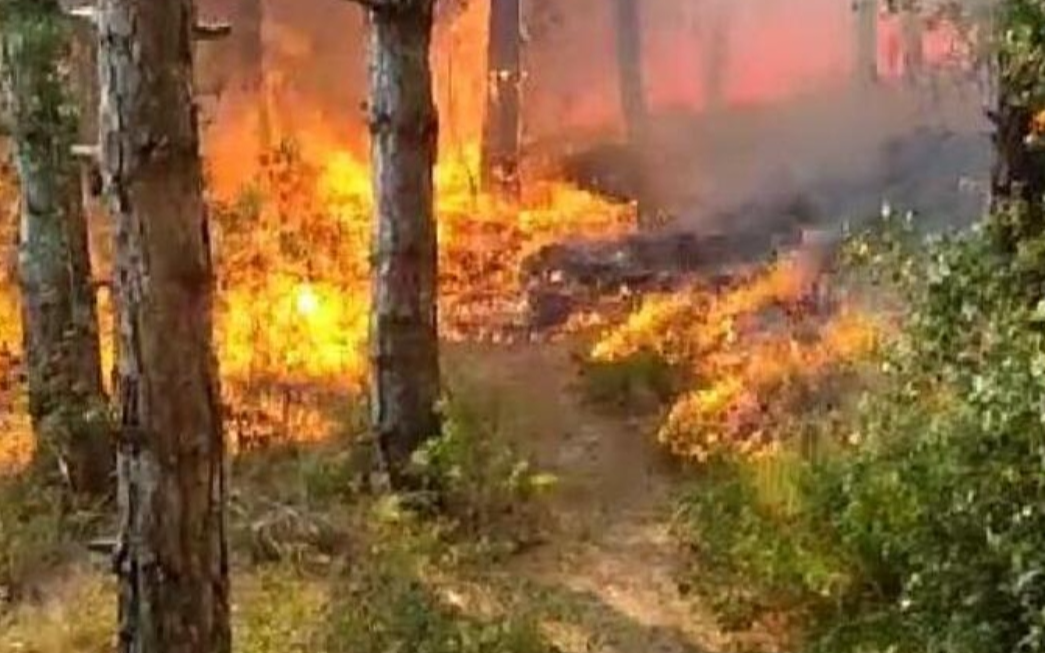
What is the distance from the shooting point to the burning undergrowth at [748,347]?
39.9 ft

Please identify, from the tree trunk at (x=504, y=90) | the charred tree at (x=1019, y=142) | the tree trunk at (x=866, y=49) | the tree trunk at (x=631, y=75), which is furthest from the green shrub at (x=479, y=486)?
the tree trunk at (x=866, y=49)

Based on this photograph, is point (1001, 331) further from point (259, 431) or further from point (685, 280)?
point (685, 280)

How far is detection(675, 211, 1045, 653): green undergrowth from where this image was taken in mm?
6875

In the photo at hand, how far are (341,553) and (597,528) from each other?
6.00 feet

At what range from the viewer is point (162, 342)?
6844 millimetres

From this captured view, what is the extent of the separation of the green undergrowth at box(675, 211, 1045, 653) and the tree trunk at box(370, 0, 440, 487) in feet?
6.10

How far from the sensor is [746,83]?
119 ft

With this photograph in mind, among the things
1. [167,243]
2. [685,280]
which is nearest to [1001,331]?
[167,243]

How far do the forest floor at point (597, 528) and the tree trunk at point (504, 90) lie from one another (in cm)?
919

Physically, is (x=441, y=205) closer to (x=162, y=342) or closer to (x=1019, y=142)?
(x=1019, y=142)

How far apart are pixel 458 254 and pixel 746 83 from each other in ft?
57.3

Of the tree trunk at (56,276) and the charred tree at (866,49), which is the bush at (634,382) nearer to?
the tree trunk at (56,276)

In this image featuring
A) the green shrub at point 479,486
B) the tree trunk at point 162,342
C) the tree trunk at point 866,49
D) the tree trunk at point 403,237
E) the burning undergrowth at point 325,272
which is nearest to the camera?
the tree trunk at point 162,342

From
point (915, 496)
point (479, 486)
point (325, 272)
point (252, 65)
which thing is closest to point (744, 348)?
point (479, 486)
